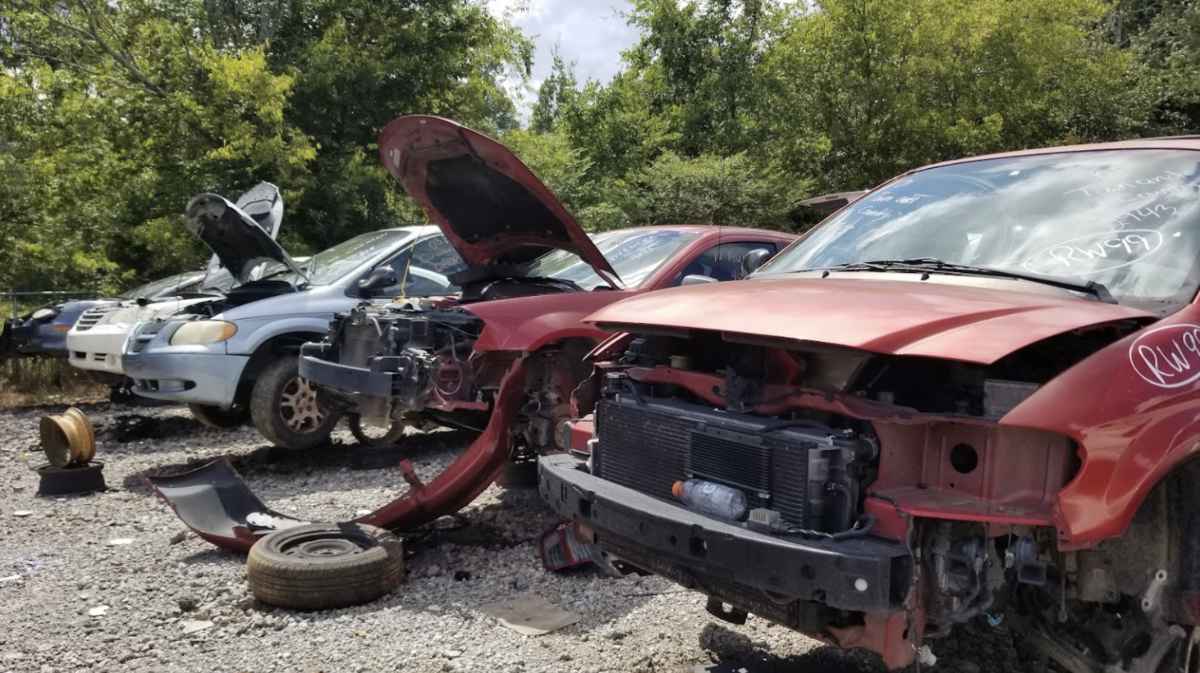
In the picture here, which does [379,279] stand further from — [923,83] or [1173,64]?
[1173,64]

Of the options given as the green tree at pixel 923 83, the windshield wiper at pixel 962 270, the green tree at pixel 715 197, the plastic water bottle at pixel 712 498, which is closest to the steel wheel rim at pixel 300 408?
the windshield wiper at pixel 962 270

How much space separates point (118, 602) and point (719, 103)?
16750 mm

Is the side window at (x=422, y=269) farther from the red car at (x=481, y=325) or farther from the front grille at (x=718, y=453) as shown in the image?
the front grille at (x=718, y=453)

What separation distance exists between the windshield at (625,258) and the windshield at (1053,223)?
1966 millimetres

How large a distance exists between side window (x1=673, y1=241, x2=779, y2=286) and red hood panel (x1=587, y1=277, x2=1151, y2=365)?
277cm

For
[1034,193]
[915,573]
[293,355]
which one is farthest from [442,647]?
[293,355]

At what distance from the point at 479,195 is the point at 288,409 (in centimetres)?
266

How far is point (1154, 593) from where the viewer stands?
2.75 meters

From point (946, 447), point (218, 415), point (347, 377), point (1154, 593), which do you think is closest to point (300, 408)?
point (218, 415)

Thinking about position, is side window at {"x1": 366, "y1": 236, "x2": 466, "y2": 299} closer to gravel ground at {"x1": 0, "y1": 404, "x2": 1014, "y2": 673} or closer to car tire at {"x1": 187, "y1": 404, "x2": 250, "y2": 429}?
car tire at {"x1": 187, "y1": 404, "x2": 250, "y2": 429}

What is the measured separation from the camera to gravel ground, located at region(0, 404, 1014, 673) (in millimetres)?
3762

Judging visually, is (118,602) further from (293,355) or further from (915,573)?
(915,573)

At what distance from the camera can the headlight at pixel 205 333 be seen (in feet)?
24.0

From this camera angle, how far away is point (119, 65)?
16.2 m
